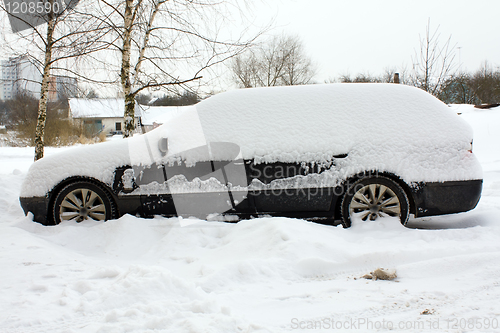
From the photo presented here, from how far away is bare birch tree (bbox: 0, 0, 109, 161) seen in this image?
24.9 feet

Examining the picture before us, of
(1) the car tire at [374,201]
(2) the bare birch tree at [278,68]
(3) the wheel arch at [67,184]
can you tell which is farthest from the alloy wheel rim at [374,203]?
(2) the bare birch tree at [278,68]

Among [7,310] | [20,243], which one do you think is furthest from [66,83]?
[7,310]

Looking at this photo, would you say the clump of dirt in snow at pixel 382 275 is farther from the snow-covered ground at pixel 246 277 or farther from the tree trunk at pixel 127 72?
the tree trunk at pixel 127 72

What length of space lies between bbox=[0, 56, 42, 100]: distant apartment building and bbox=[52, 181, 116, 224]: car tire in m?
6.54

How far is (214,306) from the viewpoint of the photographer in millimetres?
1996

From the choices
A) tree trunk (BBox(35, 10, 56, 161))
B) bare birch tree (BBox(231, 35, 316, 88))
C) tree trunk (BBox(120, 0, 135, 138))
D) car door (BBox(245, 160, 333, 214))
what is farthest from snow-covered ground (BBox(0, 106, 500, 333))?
bare birch tree (BBox(231, 35, 316, 88))

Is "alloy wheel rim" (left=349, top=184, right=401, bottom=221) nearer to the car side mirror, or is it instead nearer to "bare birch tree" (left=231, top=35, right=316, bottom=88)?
the car side mirror

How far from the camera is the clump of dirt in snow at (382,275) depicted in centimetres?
254

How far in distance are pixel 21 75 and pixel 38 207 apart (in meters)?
6.97

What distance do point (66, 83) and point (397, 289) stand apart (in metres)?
9.40

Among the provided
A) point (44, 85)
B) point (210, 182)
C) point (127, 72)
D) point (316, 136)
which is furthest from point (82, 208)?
point (44, 85)

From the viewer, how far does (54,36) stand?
822 cm

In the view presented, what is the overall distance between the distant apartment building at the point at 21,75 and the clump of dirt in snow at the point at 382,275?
949 centimetres
